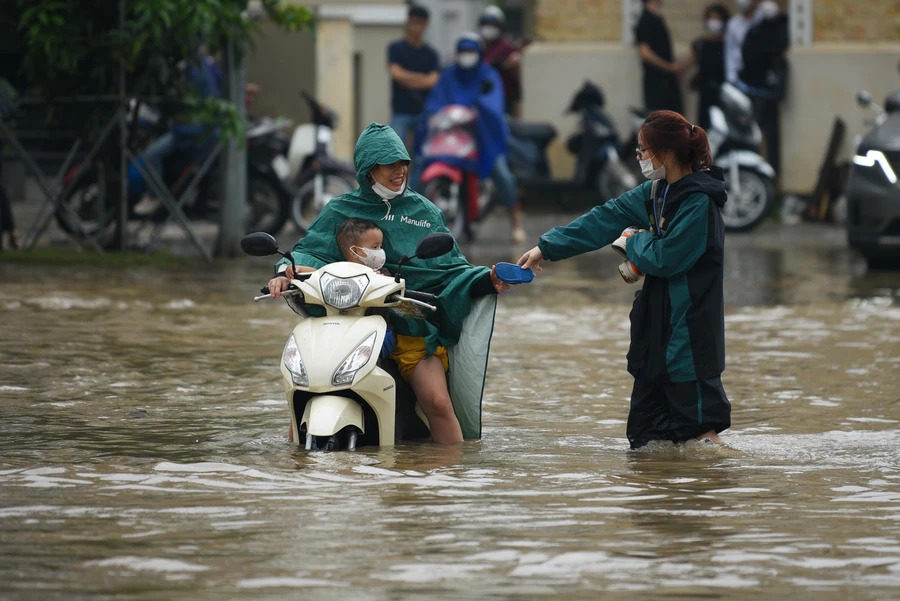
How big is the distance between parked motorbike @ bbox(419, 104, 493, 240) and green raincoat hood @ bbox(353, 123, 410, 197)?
10783 millimetres

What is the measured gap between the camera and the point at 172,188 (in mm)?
16969

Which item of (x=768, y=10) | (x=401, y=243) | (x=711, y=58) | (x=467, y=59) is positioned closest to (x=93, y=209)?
(x=467, y=59)

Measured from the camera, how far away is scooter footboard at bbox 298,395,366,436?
22.1ft

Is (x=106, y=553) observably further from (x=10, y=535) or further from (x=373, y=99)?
(x=373, y=99)

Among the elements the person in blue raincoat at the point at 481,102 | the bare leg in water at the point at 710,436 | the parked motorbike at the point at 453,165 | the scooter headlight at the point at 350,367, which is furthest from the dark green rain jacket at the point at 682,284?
the person in blue raincoat at the point at 481,102

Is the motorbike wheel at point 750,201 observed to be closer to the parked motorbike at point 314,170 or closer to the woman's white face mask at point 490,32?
the parked motorbike at point 314,170

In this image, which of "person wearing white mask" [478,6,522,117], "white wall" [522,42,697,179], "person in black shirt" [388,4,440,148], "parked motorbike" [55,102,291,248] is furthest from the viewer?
"white wall" [522,42,697,179]

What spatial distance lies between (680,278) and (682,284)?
2 centimetres

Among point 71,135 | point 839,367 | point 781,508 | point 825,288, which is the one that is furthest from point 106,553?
point 71,135

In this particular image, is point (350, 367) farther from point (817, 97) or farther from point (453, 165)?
point (817, 97)

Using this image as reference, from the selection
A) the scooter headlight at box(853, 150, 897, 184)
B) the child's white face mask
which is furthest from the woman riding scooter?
the scooter headlight at box(853, 150, 897, 184)

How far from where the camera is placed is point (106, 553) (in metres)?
5.25

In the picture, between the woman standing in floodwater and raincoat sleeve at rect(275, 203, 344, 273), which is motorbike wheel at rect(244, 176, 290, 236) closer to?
raincoat sleeve at rect(275, 203, 344, 273)

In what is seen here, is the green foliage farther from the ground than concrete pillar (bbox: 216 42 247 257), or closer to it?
farther from the ground
